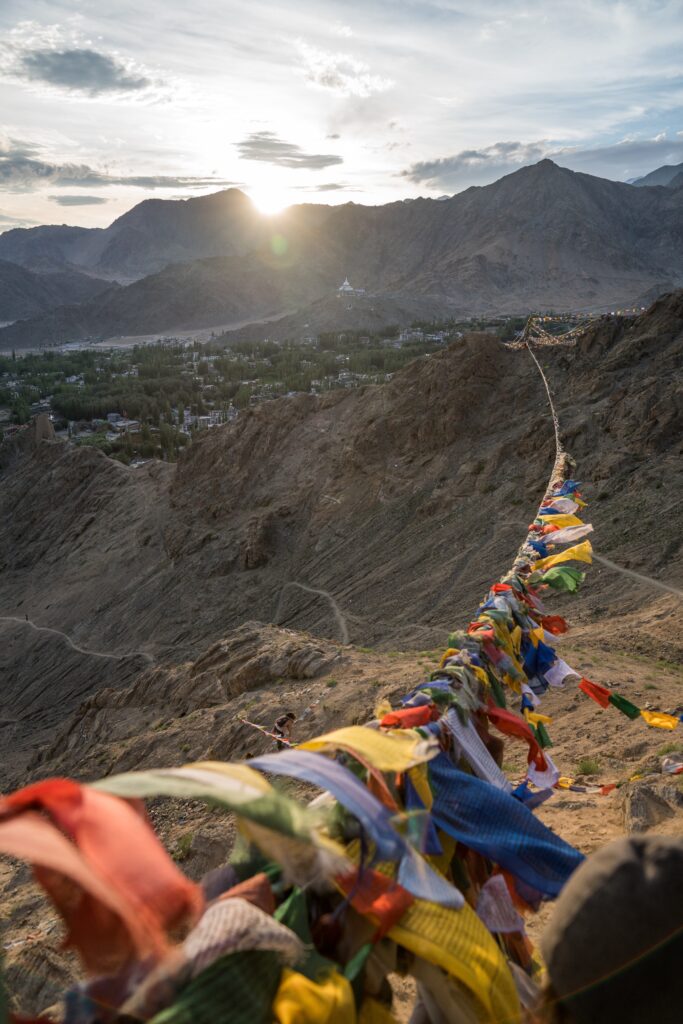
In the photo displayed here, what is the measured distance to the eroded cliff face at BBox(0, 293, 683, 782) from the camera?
1469 centimetres

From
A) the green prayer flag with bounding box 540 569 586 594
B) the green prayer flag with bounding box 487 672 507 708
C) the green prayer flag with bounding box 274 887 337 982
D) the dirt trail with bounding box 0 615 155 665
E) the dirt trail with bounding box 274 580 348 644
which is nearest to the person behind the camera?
the green prayer flag with bounding box 274 887 337 982

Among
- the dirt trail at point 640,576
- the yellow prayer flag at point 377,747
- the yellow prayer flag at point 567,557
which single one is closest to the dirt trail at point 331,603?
the dirt trail at point 640,576

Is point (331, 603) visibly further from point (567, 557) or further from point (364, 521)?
point (567, 557)

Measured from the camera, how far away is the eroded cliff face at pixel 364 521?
14.7 m

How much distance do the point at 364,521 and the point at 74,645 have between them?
27.2 ft

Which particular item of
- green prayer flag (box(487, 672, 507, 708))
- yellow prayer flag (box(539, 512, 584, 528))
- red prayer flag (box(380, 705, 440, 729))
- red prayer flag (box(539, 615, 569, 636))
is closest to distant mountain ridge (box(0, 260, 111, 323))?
yellow prayer flag (box(539, 512, 584, 528))

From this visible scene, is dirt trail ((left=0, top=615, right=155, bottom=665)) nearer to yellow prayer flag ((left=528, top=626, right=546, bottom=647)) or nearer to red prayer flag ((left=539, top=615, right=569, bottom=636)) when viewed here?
red prayer flag ((left=539, top=615, right=569, bottom=636))

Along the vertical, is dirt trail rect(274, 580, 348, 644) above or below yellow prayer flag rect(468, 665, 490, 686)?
below

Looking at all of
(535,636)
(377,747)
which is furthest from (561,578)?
(377,747)

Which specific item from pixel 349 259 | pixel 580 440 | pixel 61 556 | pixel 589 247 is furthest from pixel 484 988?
pixel 349 259

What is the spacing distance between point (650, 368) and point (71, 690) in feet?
51.4

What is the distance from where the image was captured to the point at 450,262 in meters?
106

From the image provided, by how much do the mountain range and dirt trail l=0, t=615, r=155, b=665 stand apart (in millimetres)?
71007

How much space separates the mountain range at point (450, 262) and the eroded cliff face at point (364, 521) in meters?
67.6
